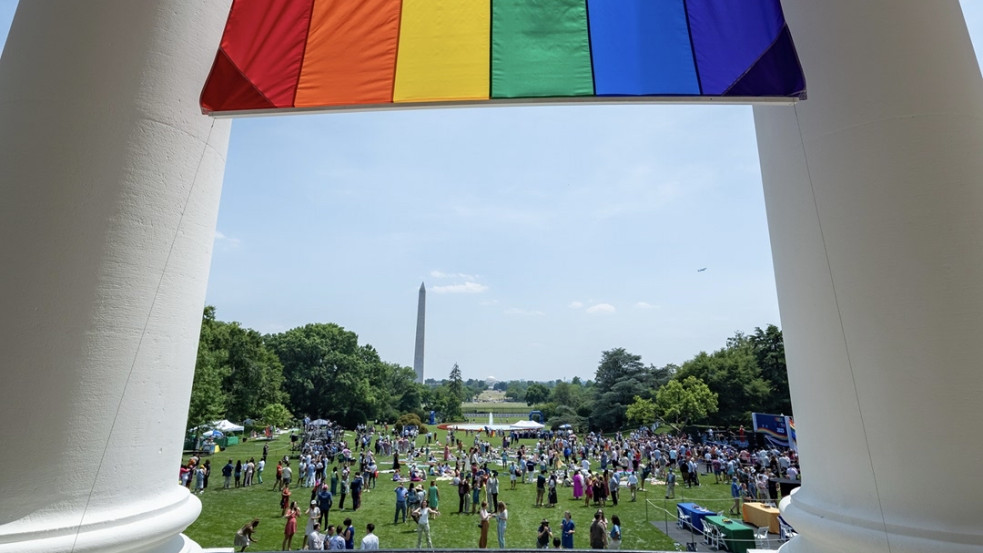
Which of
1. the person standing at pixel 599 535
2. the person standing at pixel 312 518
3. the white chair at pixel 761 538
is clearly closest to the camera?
the person standing at pixel 599 535

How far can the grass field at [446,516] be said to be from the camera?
609 inches

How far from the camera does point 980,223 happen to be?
3170 mm

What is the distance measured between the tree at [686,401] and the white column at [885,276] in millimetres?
53140

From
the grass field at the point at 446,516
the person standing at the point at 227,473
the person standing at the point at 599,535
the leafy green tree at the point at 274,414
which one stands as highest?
the leafy green tree at the point at 274,414

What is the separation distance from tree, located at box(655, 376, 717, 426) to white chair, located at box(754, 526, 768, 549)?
3885 cm

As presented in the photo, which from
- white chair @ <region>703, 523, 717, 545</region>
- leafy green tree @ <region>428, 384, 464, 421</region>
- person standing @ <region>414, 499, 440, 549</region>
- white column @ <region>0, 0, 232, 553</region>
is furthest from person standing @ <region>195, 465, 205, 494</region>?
leafy green tree @ <region>428, 384, 464, 421</region>

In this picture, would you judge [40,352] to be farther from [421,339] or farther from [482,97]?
[421,339]

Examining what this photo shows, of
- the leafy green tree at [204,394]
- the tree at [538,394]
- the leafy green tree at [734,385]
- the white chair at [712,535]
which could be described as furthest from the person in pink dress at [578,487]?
the tree at [538,394]

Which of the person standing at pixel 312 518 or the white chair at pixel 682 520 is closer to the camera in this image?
the person standing at pixel 312 518

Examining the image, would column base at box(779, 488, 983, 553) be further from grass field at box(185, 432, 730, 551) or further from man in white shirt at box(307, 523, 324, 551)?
man in white shirt at box(307, 523, 324, 551)

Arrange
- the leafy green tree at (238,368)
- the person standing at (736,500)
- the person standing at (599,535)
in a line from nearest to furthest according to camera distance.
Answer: the person standing at (599,535), the person standing at (736,500), the leafy green tree at (238,368)

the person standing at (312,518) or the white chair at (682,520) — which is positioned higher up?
the person standing at (312,518)

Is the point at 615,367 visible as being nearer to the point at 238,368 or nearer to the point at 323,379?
the point at 323,379

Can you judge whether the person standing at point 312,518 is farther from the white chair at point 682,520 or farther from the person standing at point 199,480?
the white chair at point 682,520
